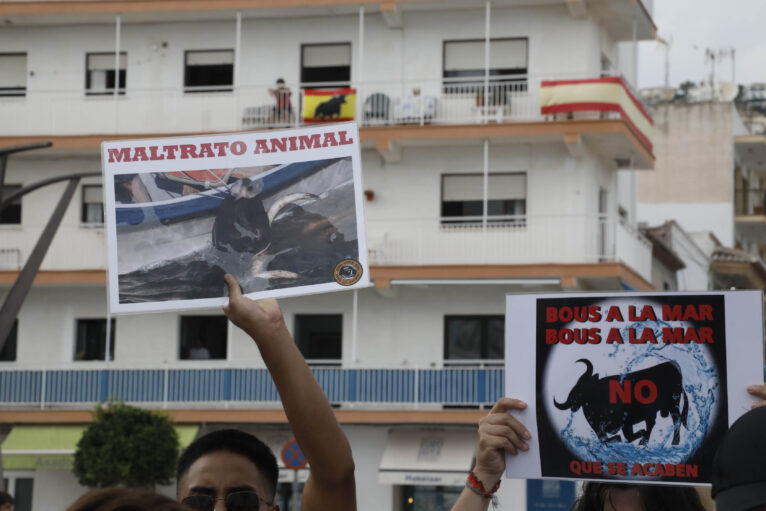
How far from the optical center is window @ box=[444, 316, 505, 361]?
33.4 meters

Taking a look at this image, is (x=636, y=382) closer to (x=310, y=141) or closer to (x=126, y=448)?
(x=310, y=141)

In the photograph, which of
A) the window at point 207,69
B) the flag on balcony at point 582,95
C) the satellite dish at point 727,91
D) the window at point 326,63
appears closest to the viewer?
the flag on balcony at point 582,95

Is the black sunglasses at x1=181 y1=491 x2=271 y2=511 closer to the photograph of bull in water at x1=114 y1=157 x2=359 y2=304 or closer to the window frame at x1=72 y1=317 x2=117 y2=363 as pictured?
the photograph of bull in water at x1=114 y1=157 x2=359 y2=304

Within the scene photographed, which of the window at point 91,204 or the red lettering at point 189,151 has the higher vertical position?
the window at point 91,204

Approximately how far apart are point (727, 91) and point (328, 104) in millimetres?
28649

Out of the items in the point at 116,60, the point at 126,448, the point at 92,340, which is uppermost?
the point at 116,60

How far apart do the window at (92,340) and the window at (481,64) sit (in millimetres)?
9216

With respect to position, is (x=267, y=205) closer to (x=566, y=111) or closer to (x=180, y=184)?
(x=180, y=184)

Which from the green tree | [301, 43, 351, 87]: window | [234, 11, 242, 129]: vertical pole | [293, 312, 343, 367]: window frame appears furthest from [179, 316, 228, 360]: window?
[301, 43, 351, 87]: window

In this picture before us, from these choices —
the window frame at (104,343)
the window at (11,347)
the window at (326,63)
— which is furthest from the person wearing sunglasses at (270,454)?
the window at (11,347)

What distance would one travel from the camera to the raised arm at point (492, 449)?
4.59 metres

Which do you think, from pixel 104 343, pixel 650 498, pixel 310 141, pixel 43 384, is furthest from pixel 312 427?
→ pixel 104 343

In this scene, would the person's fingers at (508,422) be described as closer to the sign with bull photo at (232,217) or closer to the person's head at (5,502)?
the sign with bull photo at (232,217)

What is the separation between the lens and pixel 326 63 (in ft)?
113
